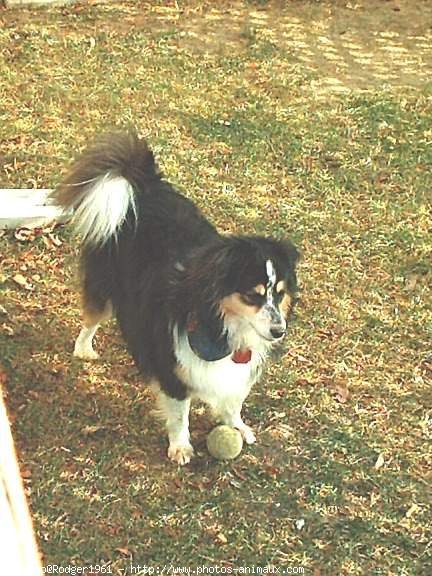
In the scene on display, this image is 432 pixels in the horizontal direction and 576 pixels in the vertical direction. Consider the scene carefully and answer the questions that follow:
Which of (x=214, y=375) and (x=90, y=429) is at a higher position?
(x=214, y=375)

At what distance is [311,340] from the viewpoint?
3.67 meters

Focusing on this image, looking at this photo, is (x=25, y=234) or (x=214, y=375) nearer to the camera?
(x=214, y=375)

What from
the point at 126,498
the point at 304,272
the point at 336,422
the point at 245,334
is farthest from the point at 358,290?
the point at 126,498

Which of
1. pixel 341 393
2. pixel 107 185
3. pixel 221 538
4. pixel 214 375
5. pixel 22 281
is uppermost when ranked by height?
pixel 107 185

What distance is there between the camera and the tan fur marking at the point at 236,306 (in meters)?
2.72

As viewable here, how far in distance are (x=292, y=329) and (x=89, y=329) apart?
856 mm

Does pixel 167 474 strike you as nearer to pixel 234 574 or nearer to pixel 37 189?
pixel 234 574

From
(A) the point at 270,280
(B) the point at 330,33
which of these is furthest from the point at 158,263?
(B) the point at 330,33

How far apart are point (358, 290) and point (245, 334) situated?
125 cm

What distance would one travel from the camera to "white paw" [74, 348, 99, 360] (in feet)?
11.4

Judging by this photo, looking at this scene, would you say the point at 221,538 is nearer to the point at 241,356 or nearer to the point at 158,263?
the point at 241,356

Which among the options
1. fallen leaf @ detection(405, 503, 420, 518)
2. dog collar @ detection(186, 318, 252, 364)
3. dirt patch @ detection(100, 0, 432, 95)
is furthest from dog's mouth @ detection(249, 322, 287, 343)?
dirt patch @ detection(100, 0, 432, 95)

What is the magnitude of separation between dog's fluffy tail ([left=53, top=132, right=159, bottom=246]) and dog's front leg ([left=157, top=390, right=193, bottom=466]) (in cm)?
60

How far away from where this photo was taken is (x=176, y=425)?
3.08 metres
